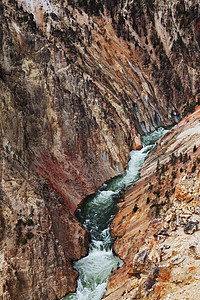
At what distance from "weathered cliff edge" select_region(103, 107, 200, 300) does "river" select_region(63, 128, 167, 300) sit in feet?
2.13

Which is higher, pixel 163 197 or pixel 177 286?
pixel 163 197

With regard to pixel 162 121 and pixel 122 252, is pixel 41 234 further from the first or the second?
pixel 162 121

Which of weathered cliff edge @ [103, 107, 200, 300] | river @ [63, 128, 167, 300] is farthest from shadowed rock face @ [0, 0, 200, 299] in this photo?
weathered cliff edge @ [103, 107, 200, 300]

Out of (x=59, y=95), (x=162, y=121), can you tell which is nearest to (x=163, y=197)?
(x=59, y=95)

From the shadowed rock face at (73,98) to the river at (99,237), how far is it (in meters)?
0.60

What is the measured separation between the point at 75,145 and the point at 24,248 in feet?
37.1

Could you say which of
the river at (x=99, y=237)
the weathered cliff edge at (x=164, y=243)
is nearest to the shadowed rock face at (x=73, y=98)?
the river at (x=99, y=237)

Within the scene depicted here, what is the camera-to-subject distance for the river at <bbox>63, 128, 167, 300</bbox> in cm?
1432

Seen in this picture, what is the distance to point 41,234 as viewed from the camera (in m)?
14.2

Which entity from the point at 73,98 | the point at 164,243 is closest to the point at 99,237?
the point at 164,243

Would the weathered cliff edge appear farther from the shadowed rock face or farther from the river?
the shadowed rock face

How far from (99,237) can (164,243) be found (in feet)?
28.6

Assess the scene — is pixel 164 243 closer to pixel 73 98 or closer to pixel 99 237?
pixel 99 237

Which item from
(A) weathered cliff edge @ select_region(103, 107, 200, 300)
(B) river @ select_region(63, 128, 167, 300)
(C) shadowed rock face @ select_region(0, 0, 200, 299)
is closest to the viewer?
(A) weathered cliff edge @ select_region(103, 107, 200, 300)
